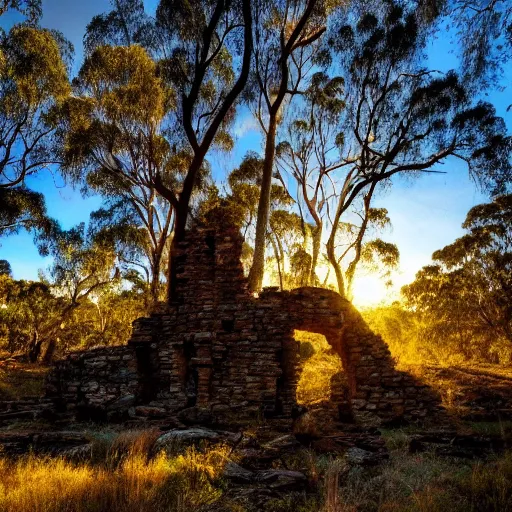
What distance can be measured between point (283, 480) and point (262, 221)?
436 inches

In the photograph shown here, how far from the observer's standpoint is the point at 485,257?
22.4m

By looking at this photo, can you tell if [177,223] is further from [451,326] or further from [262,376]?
[451,326]

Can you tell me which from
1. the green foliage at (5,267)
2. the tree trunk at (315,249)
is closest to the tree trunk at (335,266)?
the tree trunk at (315,249)

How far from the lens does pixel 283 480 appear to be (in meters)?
5.38

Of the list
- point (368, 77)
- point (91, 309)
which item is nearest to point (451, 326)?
point (368, 77)

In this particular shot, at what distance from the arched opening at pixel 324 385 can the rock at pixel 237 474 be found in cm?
565

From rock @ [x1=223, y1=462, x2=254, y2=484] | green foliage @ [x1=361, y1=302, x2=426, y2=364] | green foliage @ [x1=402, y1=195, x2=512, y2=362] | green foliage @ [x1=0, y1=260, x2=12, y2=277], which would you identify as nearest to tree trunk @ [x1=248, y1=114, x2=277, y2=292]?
green foliage @ [x1=361, y1=302, x2=426, y2=364]

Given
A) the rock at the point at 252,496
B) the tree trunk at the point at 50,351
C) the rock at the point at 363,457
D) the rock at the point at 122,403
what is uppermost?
the tree trunk at the point at 50,351

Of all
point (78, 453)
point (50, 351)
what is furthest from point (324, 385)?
point (50, 351)

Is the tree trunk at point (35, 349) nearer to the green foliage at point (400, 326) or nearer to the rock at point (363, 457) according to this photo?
the green foliage at point (400, 326)

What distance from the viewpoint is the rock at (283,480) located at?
524 centimetres

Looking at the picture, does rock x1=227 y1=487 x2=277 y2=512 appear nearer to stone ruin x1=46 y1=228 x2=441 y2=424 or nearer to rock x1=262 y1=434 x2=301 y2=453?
rock x1=262 y1=434 x2=301 y2=453

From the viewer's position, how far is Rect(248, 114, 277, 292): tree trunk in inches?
585

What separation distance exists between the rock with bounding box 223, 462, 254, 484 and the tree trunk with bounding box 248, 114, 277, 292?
8.82 meters
